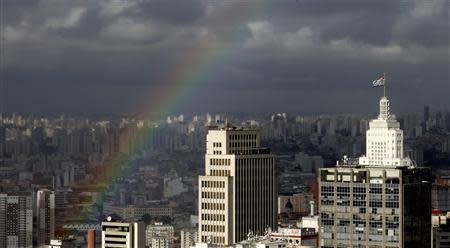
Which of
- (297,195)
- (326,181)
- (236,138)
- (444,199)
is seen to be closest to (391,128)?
(326,181)

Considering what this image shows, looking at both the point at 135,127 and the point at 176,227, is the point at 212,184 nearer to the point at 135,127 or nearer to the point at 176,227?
the point at 176,227

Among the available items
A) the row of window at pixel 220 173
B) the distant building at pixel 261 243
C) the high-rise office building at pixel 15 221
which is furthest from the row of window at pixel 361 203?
the high-rise office building at pixel 15 221

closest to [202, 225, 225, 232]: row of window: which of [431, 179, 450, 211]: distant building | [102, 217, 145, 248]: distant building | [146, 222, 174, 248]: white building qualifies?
[102, 217, 145, 248]: distant building

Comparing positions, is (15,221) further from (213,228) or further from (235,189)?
(235,189)

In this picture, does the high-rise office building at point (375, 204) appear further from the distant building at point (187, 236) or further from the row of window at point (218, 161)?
the distant building at point (187, 236)

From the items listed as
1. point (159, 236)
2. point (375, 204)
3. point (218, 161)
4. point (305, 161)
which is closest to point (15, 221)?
point (159, 236)

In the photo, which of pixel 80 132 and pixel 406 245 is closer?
pixel 406 245

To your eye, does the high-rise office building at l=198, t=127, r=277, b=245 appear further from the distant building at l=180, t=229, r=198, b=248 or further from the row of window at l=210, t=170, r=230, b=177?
the distant building at l=180, t=229, r=198, b=248
